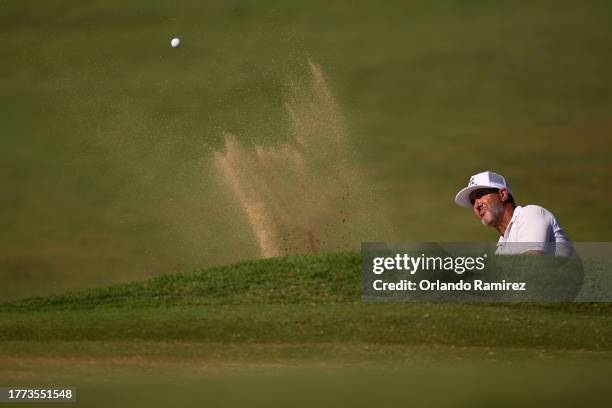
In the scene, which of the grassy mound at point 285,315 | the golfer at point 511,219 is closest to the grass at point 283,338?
the grassy mound at point 285,315

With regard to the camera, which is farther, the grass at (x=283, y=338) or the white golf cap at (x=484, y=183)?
the white golf cap at (x=484, y=183)

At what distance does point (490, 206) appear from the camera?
990 centimetres

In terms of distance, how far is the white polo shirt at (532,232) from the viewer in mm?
9500

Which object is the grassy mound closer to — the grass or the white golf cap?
the grass

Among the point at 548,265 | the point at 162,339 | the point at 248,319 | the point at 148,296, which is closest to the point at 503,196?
the point at 548,265

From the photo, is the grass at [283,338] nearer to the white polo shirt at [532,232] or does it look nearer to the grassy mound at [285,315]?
the grassy mound at [285,315]

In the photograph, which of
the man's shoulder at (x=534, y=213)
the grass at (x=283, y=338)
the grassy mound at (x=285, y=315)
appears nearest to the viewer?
the grass at (x=283, y=338)

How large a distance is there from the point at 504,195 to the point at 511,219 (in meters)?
0.30

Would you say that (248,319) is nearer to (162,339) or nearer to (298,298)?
(162,339)

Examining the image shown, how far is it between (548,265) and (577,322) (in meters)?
0.99

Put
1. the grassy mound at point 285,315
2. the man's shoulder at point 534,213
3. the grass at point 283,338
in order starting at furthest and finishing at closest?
the grassy mound at point 285,315, the man's shoulder at point 534,213, the grass at point 283,338

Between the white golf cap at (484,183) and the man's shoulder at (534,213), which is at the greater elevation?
the white golf cap at (484,183)

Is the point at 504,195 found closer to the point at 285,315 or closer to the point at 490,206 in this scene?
the point at 490,206

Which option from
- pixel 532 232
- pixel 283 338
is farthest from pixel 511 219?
pixel 283 338
